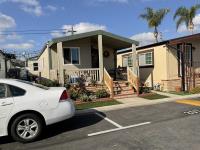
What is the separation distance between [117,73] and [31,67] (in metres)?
22.2

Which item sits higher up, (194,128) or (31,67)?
(31,67)

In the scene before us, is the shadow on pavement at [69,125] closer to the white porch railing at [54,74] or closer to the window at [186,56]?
the white porch railing at [54,74]

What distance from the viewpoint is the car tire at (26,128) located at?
6195 millimetres

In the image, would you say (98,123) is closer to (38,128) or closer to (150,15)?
(38,128)

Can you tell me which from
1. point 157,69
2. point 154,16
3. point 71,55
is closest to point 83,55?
point 71,55

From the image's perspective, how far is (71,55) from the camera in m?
16.8

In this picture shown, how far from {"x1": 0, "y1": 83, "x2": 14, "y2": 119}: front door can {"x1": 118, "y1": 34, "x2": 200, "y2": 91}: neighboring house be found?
38.8 ft

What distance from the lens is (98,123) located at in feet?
26.6

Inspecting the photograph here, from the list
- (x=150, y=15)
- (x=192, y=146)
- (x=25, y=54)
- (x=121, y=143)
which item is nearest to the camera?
(x=192, y=146)

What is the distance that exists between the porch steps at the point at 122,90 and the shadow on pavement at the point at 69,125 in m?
4.30

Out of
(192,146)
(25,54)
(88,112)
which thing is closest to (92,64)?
(88,112)

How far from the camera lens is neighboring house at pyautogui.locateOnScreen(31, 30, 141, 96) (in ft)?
47.5

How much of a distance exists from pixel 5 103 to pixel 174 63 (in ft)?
41.7

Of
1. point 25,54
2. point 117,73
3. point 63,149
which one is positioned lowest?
point 63,149
